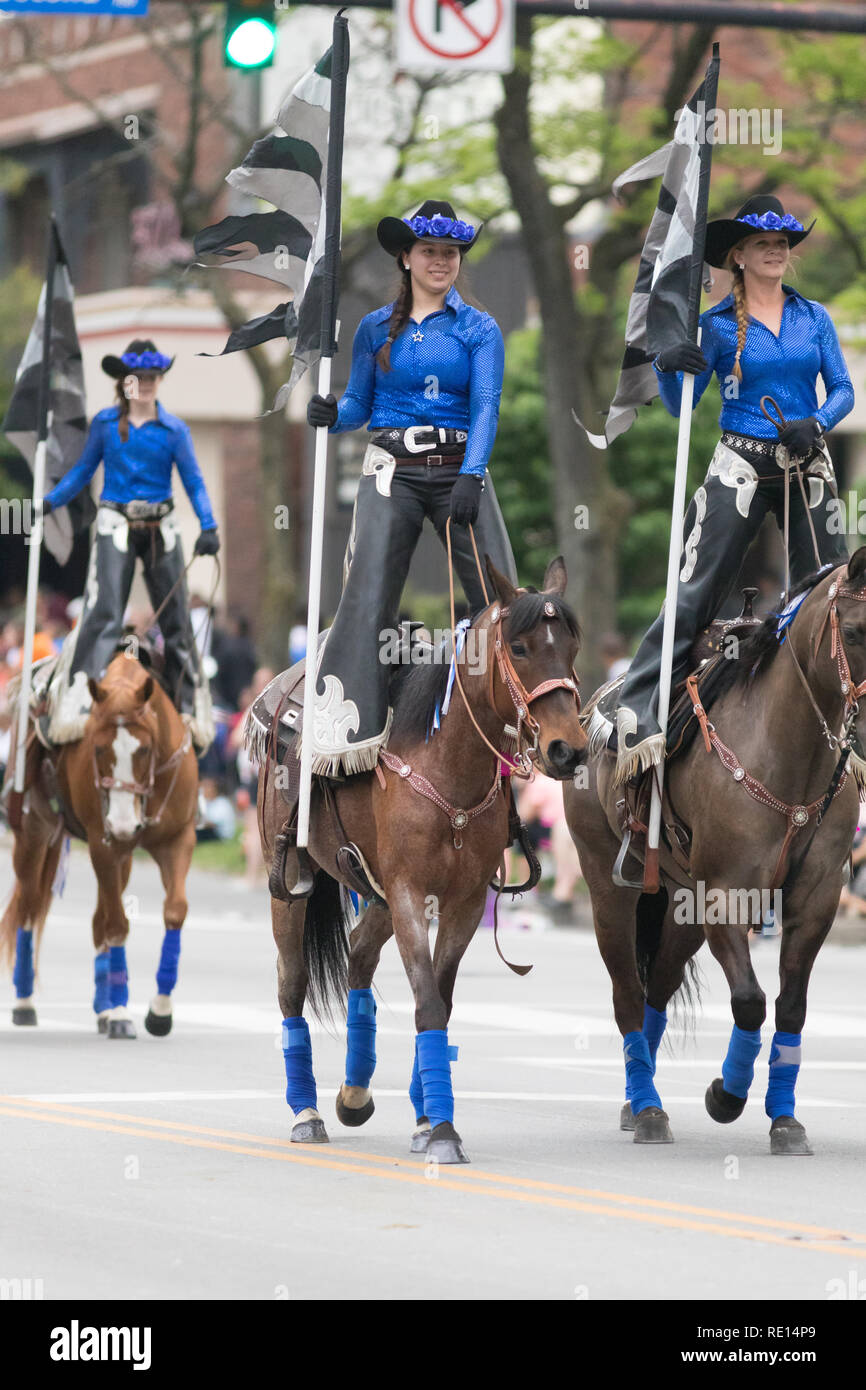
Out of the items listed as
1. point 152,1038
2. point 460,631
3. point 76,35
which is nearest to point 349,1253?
point 460,631

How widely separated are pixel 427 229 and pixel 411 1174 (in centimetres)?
365

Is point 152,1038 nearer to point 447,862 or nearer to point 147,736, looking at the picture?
point 147,736

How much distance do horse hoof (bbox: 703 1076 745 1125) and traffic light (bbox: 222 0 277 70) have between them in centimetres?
792

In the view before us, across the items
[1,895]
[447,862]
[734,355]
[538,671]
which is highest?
[734,355]

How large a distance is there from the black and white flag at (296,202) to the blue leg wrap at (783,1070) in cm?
345

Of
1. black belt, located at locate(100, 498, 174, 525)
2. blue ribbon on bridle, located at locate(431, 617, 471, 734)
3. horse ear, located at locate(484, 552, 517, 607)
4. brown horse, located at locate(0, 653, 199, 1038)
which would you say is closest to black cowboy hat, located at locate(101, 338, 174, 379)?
black belt, located at locate(100, 498, 174, 525)

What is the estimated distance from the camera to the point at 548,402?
76.2ft

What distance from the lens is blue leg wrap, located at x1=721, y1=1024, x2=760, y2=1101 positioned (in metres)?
9.20

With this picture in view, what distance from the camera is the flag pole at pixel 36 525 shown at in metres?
14.3

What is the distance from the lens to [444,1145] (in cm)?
889

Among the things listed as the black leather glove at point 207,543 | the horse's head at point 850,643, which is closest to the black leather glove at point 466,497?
the horse's head at point 850,643

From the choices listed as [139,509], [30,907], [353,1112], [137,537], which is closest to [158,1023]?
[30,907]

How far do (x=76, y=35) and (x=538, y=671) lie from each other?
32.7 metres

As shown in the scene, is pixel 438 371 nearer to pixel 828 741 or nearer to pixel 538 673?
pixel 538 673
